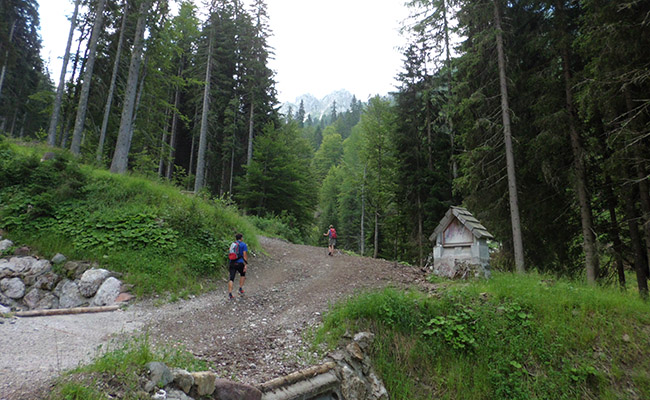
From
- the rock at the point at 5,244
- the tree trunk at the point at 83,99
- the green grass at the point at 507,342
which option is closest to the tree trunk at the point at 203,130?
the tree trunk at the point at 83,99

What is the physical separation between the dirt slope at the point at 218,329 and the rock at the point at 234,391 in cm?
42

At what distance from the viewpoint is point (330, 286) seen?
8.95 m

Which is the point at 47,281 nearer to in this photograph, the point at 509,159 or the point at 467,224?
the point at 467,224

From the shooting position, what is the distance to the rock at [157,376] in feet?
11.0

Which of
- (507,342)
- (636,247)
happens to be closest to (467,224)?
(507,342)

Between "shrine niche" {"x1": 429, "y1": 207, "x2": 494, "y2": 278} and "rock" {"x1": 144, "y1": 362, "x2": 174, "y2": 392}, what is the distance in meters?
8.34

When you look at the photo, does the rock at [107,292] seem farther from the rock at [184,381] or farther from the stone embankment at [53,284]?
the rock at [184,381]

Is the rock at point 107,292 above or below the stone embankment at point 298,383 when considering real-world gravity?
above

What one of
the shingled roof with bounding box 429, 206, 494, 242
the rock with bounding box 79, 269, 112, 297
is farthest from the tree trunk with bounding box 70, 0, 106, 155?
the shingled roof with bounding box 429, 206, 494, 242

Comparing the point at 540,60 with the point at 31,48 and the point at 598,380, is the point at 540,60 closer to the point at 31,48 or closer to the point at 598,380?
the point at 598,380

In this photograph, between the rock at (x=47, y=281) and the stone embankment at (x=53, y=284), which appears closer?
the stone embankment at (x=53, y=284)

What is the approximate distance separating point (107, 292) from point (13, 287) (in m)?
2.39

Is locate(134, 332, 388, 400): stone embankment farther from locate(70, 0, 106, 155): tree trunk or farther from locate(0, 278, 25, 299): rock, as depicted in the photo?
locate(70, 0, 106, 155): tree trunk

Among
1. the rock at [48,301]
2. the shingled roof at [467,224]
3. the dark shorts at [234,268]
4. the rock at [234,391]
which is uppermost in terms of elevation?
the shingled roof at [467,224]
